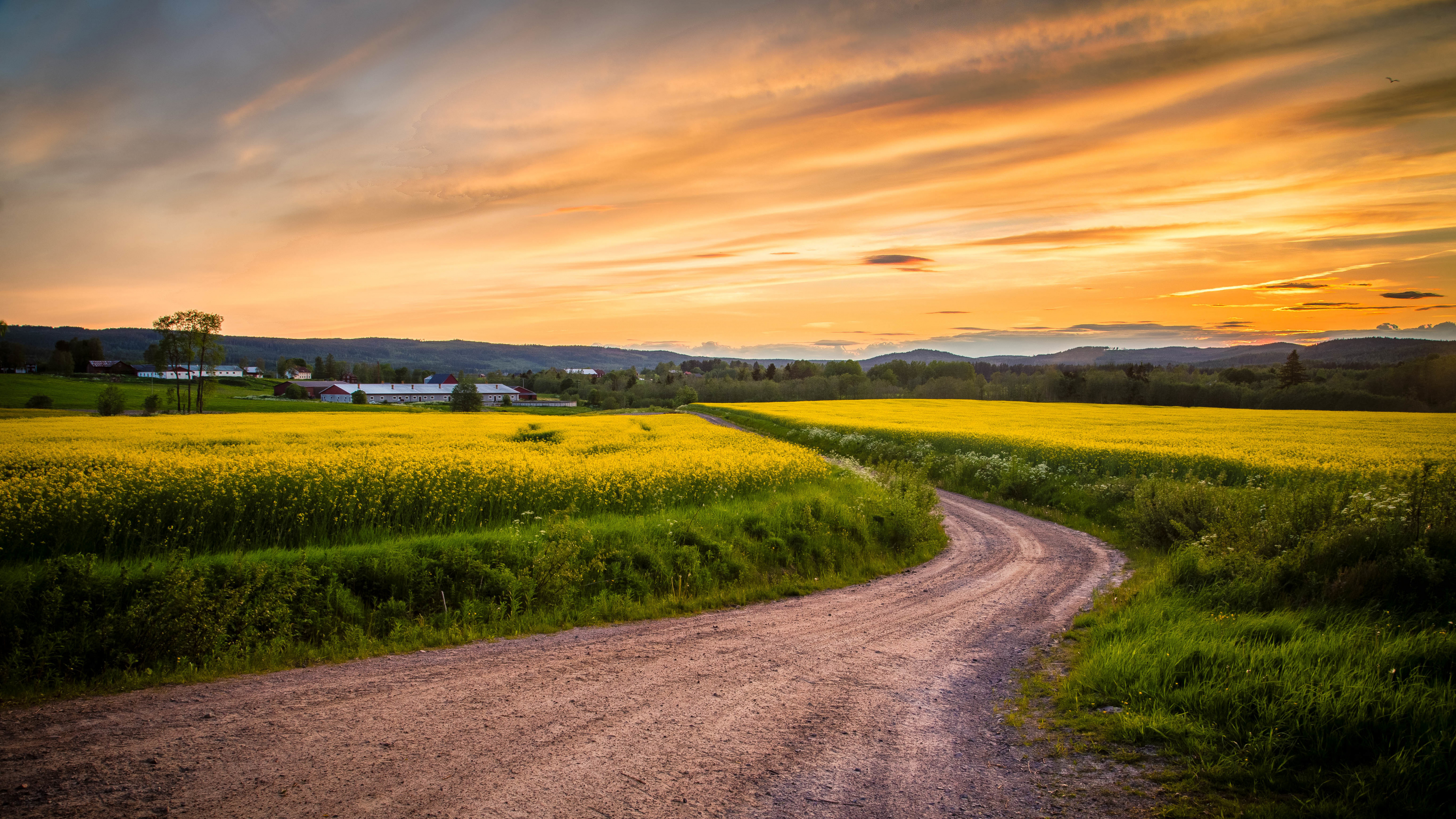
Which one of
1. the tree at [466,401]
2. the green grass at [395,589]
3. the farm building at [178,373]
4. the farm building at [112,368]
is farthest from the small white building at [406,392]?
the green grass at [395,589]

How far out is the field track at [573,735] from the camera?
4.32 m

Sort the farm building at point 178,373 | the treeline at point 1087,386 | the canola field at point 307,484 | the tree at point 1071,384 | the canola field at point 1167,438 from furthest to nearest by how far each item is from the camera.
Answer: the tree at point 1071,384 → the farm building at point 178,373 → the treeline at point 1087,386 → the canola field at point 1167,438 → the canola field at point 307,484

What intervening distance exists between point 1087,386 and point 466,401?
8946 centimetres

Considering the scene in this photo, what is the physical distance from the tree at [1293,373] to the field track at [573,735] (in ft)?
301

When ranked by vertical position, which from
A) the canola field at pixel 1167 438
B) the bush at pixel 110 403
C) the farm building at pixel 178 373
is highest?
the farm building at pixel 178 373

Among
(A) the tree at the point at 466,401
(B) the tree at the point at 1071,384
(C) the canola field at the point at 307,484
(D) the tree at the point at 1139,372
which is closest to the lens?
(C) the canola field at the point at 307,484

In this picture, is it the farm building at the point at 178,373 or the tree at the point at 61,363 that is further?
the farm building at the point at 178,373

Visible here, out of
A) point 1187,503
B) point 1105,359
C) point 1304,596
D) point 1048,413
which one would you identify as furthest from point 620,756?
point 1105,359

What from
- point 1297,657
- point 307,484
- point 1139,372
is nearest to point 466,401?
point 307,484

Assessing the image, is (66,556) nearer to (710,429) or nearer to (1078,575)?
(1078,575)

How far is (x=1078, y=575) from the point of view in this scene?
11.8m

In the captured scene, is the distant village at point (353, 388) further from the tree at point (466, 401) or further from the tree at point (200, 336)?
the tree at point (200, 336)

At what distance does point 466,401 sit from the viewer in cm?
8750

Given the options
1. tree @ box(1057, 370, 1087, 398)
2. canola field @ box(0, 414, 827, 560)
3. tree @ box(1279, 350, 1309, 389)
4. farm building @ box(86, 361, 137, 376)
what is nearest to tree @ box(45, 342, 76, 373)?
farm building @ box(86, 361, 137, 376)
